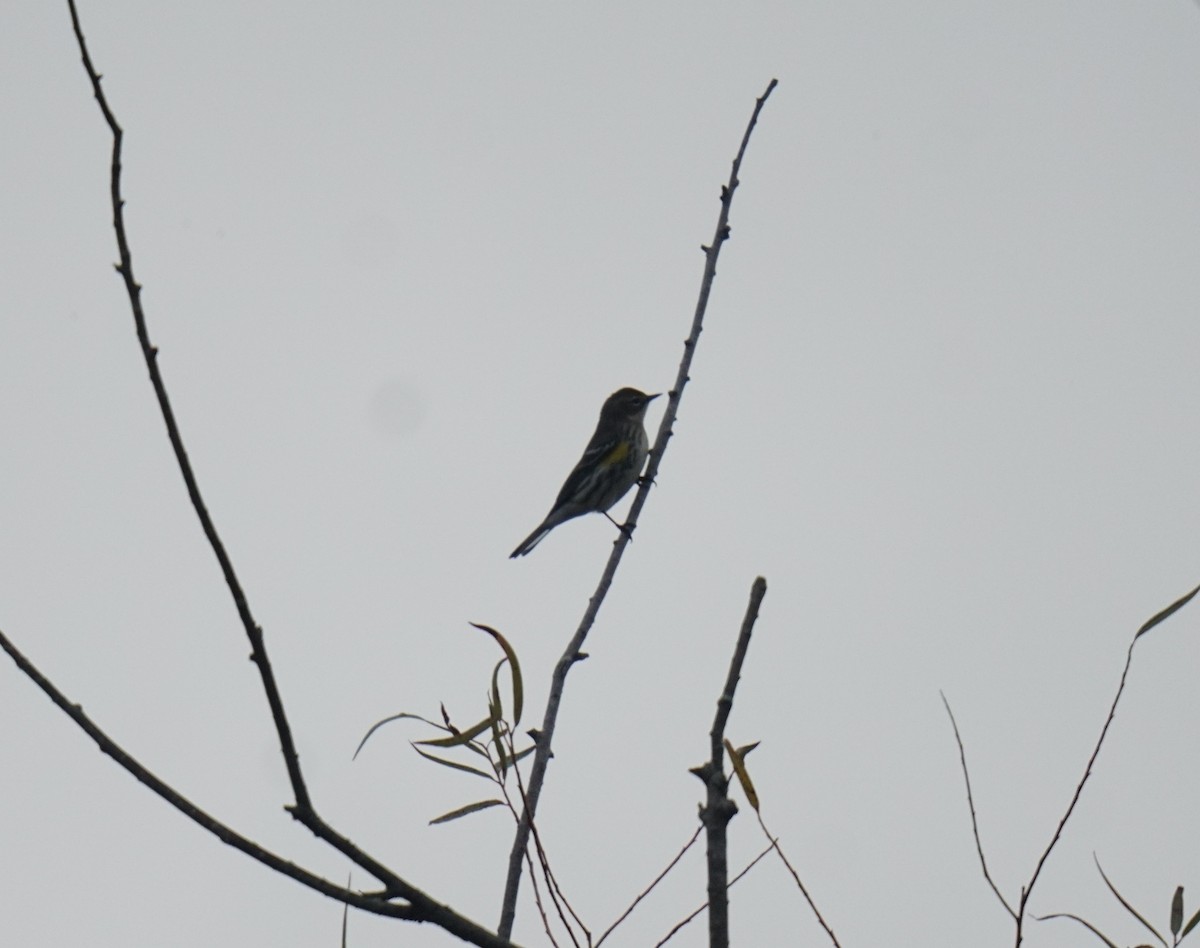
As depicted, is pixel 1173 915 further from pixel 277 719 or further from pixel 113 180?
pixel 113 180

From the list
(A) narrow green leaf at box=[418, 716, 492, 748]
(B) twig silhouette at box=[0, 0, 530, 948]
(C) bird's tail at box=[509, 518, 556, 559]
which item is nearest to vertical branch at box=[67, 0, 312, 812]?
(B) twig silhouette at box=[0, 0, 530, 948]

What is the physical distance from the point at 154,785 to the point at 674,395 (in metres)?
3.89

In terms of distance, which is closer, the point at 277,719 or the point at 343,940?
the point at 277,719

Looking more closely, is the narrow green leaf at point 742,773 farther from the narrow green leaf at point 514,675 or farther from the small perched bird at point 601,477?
the small perched bird at point 601,477

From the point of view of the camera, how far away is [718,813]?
1982 mm

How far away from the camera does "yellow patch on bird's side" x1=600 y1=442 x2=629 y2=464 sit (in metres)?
12.1

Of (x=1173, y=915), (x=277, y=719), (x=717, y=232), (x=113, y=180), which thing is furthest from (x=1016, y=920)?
(x=717, y=232)

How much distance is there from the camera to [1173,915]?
3154mm

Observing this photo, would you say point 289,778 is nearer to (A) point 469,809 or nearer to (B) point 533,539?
(A) point 469,809

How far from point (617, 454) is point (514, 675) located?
8872 mm

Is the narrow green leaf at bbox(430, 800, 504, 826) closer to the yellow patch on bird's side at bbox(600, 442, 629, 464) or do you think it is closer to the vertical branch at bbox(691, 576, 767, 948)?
the vertical branch at bbox(691, 576, 767, 948)

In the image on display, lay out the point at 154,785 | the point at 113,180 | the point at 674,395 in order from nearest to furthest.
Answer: the point at 154,785 < the point at 113,180 < the point at 674,395

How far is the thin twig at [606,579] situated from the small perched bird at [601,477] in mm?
6135

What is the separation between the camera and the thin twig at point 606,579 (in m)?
2.78
